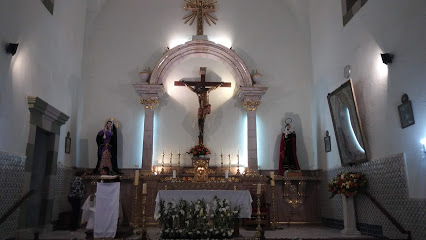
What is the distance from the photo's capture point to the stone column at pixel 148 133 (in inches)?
440

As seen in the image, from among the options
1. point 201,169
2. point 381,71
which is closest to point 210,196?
point 201,169

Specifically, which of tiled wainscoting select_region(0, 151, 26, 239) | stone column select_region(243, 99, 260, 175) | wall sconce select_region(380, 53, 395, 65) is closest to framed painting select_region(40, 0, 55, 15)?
tiled wainscoting select_region(0, 151, 26, 239)

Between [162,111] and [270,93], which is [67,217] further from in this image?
[270,93]

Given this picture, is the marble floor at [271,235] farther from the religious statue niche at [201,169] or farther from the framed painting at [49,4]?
the framed painting at [49,4]

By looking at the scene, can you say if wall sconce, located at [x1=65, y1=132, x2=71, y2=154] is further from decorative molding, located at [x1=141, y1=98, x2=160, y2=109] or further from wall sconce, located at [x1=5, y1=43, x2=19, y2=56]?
wall sconce, located at [x1=5, y1=43, x2=19, y2=56]

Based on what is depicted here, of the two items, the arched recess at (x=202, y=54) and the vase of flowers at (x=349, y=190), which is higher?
the arched recess at (x=202, y=54)

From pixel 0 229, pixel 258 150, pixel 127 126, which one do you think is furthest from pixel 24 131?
pixel 258 150

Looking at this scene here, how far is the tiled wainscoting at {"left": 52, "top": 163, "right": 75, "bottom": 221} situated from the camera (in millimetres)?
9844

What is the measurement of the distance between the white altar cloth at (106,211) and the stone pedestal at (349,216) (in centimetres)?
520

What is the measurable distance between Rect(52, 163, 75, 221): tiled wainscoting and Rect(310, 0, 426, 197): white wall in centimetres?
738

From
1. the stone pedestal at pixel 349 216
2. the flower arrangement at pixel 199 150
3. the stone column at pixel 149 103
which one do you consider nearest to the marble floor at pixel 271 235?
the stone pedestal at pixel 349 216

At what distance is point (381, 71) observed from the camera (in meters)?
7.86

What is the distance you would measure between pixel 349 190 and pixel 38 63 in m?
7.72

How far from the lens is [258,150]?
11641 mm
